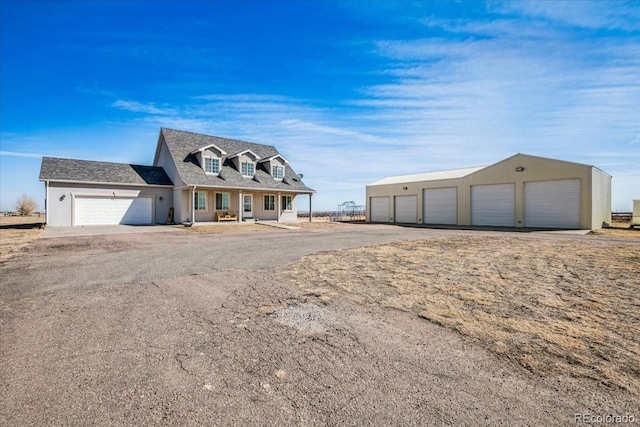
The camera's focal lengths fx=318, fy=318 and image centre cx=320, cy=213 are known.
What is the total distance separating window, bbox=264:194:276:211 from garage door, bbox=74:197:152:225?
8.67 meters

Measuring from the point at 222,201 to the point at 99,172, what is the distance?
27.6ft

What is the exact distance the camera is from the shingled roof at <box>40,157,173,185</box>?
20.4 m

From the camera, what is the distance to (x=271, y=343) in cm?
350

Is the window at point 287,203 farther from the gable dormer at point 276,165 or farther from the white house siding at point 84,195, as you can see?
the white house siding at point 84,195

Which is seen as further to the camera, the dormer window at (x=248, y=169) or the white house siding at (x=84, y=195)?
the dormer window at (x=248, y=169)

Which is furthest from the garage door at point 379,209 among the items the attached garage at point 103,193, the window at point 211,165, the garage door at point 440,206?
the attached garage at point 103,193

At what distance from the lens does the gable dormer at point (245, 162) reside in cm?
2611

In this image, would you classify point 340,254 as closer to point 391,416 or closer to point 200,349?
point 200,349

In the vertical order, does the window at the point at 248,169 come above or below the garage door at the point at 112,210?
above

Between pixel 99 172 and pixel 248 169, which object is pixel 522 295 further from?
pixel 99 172

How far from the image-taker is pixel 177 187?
23.5m

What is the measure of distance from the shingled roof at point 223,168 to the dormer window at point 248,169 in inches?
16.4

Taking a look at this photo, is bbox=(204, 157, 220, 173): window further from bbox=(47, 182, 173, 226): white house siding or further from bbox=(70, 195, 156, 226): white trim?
bbox=(70, 195, 156, 226): white trim
